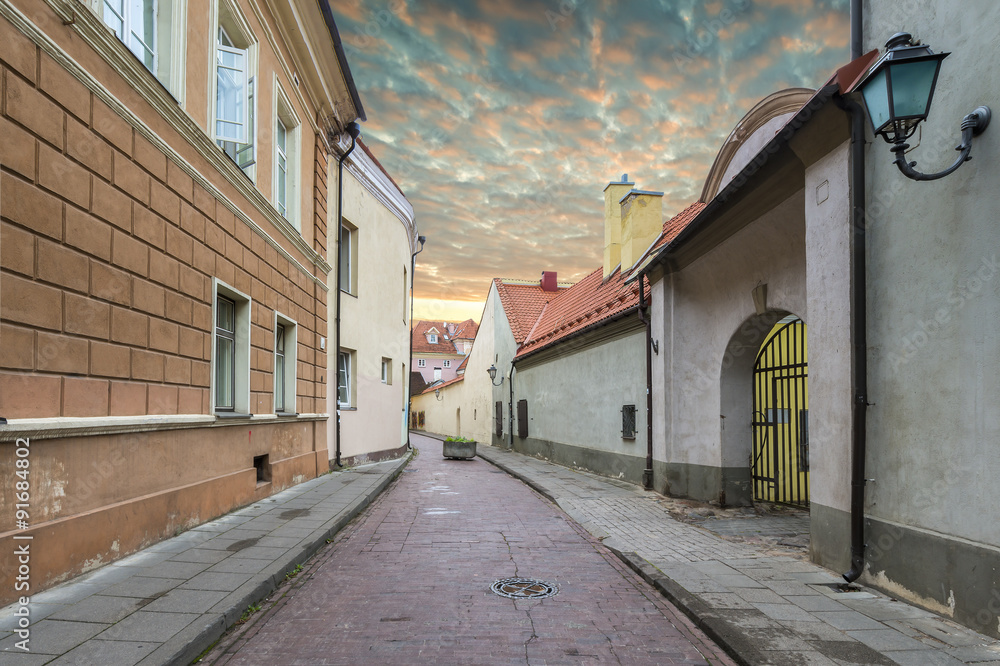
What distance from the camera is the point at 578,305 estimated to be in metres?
21.8

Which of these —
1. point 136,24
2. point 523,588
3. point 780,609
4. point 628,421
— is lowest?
point 523,588

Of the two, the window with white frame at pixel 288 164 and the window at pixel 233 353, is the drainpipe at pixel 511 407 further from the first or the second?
the window at pixel 233 353

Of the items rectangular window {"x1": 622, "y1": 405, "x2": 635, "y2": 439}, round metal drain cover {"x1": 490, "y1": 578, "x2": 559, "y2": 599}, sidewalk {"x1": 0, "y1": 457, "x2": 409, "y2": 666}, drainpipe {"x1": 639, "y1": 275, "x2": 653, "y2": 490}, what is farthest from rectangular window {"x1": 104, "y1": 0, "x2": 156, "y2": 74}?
rectangular window {"x1": 622, "y1": 405, "x2": 635, "y2": 439}

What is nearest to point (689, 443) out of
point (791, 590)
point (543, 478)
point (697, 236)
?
point (697, 236)

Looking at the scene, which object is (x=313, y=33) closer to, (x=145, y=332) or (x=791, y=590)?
(x=145, y=332)

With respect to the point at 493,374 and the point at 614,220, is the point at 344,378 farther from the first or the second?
the point at 493,374

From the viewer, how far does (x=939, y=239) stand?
4762 mm

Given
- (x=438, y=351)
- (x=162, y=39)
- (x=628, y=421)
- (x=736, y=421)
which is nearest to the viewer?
(x=162, y=39)

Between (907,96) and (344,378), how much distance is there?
13889 mm

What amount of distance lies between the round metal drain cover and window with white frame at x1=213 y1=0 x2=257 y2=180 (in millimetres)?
6218

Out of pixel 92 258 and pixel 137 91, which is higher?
pixel 137 91

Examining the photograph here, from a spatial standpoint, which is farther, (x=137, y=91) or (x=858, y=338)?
(x=137, y=91)

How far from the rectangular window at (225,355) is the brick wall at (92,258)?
80 centimetres

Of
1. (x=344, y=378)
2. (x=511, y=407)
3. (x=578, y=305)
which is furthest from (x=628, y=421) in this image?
(x=511, y=407)
